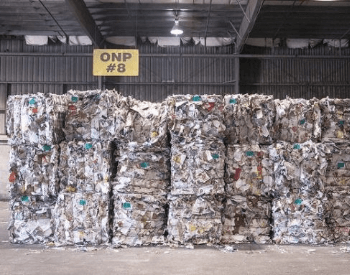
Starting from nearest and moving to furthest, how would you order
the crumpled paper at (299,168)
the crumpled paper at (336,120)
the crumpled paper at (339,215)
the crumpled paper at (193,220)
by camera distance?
the crumpled paper at (193,220) → the crumpled paper at (299,168) → the crumpled paper at (339,215) → the crumpled paper at (336,120)

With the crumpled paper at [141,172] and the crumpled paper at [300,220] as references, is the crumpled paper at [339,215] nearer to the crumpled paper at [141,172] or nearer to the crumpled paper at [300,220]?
the crumpled paper at [300,220]

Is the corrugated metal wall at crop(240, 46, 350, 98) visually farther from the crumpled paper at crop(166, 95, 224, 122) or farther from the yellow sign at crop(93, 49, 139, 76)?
the crumpled paper at crop(166, 95, 224, 122)

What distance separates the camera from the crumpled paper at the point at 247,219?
650cm

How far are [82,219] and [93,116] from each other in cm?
170

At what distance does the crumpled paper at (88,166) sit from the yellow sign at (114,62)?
569 cm

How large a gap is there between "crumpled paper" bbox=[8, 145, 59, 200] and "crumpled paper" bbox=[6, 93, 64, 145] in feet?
0.46

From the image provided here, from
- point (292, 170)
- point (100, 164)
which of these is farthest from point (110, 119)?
point (292, 170)

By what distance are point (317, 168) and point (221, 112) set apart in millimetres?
1871

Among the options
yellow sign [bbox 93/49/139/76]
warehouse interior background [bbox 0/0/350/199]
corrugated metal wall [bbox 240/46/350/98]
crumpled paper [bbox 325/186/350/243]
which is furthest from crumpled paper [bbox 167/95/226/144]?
corrugated metal wall [bbox 240/46/350/98]

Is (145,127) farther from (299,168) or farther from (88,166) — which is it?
(299,168)

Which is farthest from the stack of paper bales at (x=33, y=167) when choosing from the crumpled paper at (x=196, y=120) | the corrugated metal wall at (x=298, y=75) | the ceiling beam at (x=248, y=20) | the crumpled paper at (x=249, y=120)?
the corrugated metal wall at (x=298, y=75)

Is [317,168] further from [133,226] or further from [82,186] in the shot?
[82,186]

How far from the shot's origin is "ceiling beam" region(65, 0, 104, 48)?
35.1 feet

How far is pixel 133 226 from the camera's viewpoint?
6.25 m
